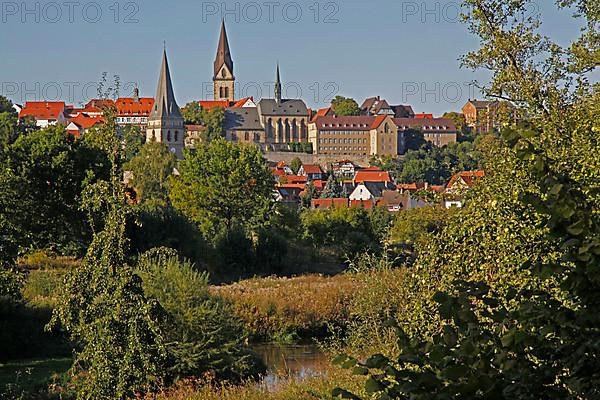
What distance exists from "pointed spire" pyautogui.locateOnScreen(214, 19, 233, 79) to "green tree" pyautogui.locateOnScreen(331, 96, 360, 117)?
70.1 ft

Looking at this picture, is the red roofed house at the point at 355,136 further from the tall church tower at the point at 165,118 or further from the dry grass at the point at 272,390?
the dry grass at the point at 272,390

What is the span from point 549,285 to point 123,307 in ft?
21.1

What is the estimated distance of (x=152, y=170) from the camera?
209 feet

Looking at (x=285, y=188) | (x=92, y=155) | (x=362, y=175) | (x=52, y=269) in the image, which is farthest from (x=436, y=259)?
(x=362, y=175)

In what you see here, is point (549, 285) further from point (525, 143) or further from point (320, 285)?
point (320, 285)

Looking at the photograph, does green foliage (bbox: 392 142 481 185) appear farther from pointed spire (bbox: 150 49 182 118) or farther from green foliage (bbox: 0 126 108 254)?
green foliage (bbox: 0 126 108 254)

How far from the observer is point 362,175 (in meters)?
116

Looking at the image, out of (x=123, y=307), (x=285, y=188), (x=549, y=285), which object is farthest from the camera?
(x=285, y=188)

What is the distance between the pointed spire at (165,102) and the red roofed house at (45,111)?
25.2 metres

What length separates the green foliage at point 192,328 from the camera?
595 inches

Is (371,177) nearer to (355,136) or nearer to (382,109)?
(355,136)

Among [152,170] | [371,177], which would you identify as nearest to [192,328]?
[152,170]

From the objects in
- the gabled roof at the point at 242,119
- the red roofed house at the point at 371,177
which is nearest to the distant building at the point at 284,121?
the gabled roof at the point at 242,119

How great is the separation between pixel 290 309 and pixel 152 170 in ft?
128
